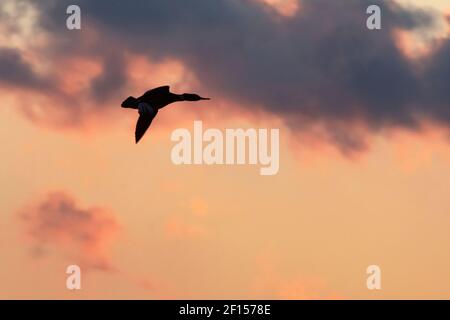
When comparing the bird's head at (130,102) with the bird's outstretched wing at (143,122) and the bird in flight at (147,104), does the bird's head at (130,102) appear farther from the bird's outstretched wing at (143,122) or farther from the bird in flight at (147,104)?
the bird's outstretched wing at (143,122)

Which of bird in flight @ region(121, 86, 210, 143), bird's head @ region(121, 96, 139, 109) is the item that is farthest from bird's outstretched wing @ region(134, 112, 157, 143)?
bird's head @ region(121, 96, 139, 109)

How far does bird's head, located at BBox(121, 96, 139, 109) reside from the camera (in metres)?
57.7

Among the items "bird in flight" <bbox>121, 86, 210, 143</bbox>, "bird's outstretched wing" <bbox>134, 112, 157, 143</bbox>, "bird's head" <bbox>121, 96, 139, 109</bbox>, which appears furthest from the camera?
"bird's outstretched wing" <bbox>134, 112, 157, 143</bbox>

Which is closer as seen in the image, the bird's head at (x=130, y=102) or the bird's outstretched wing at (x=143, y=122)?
the bird's head at (x=130, y=102)

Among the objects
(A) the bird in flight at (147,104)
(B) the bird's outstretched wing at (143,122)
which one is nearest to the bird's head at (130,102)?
(A) the bird in flight at (147,104)

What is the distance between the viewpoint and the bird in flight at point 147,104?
58.2m

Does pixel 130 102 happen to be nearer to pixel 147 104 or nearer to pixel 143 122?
pixel 147 104

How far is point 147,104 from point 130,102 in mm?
861

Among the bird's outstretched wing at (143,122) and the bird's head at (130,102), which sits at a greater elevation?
the bird's head at (130,102)

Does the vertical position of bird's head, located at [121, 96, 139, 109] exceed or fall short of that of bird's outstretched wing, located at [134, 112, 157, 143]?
it exceeds it

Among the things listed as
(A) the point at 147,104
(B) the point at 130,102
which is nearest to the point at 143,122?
(A) the point at 147,104

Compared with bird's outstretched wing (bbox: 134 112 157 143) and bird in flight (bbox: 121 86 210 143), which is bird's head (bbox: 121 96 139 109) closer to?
bird in flight (bbox: 121 86 210 143)
